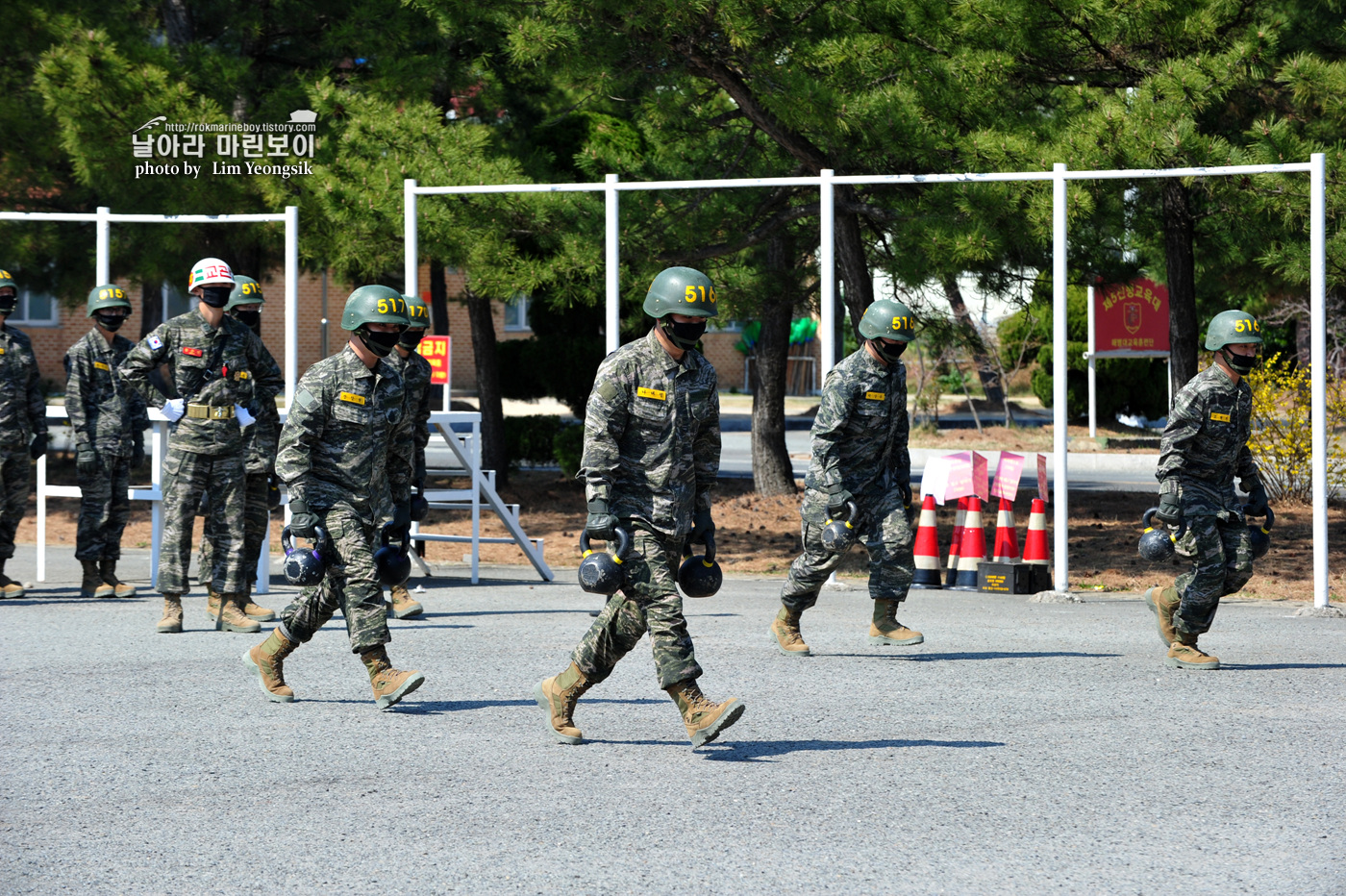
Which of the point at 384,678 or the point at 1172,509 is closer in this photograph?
the point at 384,678

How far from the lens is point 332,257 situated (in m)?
14.9

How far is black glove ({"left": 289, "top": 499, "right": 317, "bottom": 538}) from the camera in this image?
7051 millimetres

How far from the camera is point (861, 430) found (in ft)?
29.0

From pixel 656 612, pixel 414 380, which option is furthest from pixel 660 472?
pixel 414 380

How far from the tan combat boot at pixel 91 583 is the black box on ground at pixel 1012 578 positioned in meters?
6.54

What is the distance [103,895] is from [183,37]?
1398 cm

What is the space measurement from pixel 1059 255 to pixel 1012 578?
246cm

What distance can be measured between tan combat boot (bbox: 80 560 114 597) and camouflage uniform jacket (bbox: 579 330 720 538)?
247 inches

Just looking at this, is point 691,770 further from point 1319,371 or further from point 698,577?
point 1319,371

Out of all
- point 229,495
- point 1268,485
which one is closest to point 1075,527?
point 1268,485

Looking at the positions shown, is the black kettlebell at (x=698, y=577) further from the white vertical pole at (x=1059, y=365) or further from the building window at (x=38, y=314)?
the building window at (x=38, y=314)

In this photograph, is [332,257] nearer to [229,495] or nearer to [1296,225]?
[229,495]

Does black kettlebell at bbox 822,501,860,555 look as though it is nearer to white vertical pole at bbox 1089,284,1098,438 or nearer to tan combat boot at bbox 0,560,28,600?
tan combat boot at bbox 0,560,28,600

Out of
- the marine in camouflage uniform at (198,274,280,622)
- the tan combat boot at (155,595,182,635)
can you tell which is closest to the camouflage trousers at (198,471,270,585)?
the marine in camouflage uniform at (198,274,280,622)
